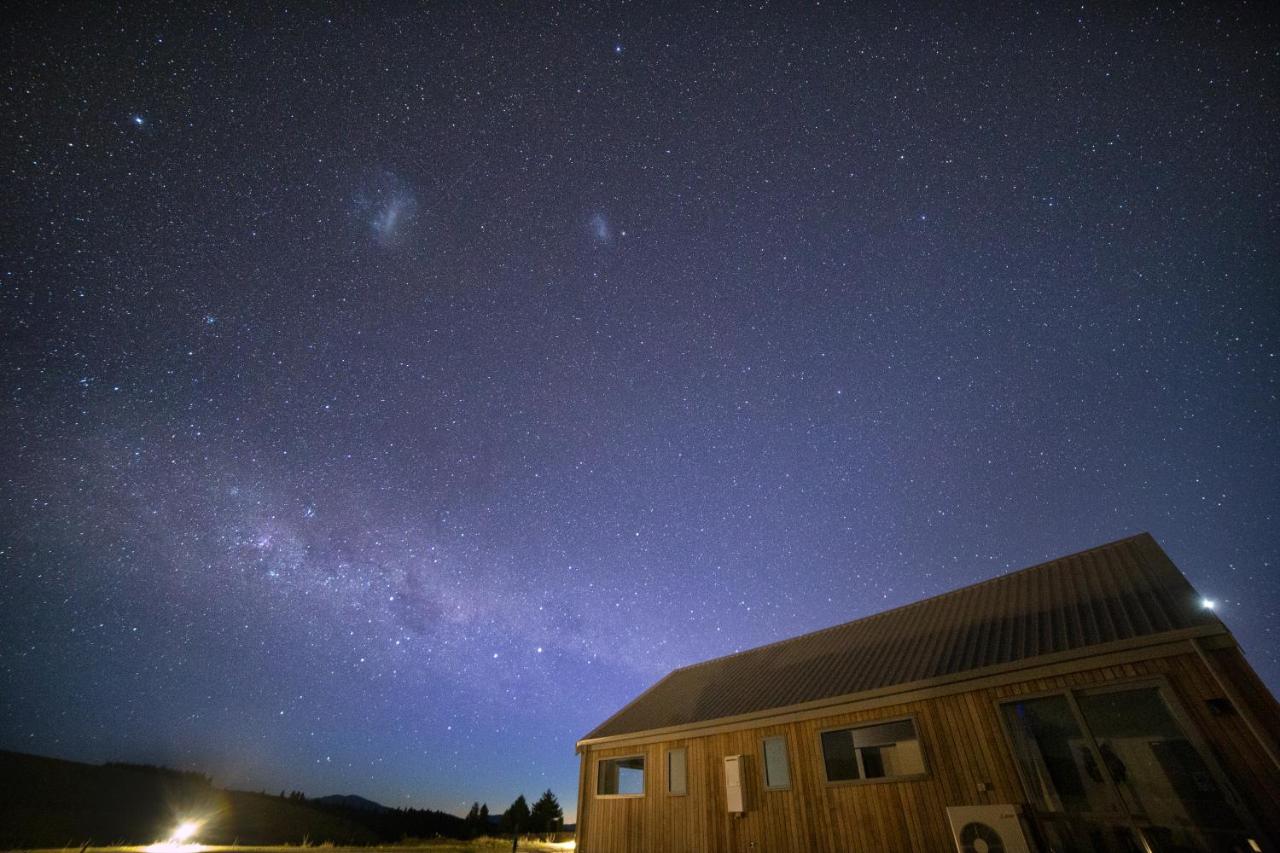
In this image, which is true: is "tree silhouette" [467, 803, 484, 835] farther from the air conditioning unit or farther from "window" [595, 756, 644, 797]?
the air conditioning unit

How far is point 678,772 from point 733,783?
217cm

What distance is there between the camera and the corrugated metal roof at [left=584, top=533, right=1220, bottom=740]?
28.5 ft

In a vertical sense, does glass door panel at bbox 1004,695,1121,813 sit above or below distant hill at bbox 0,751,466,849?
above

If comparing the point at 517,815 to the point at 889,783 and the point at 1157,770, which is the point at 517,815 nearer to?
the point at 889,783

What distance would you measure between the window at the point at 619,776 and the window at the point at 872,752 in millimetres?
6402

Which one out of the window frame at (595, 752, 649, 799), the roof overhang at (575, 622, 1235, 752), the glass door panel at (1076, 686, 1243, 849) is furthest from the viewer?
the window frame at (595, 752, 649, 799)

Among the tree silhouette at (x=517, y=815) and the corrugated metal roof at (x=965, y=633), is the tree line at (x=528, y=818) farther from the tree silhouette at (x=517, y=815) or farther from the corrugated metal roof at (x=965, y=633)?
the corrugated metal roof at (x=965, y=633)

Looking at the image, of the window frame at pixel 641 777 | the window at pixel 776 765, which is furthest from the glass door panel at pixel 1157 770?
the window frame at pixel 641 777

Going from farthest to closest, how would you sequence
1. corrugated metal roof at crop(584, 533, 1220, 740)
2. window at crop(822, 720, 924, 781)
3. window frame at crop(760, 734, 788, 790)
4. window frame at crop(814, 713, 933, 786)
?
1. window frame at crop(760, 734, 788, 790)
2. window at crop(822, 720, 924, 781)
3. window frame at crop(814, 713, 933, 786)
4. corrugated metal roof at crop(584, 533, 1220, 740)

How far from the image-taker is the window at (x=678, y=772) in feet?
42.8

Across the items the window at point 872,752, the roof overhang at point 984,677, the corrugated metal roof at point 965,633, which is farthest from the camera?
the window at point 872,752

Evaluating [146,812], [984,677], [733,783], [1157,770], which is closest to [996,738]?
[984,677]

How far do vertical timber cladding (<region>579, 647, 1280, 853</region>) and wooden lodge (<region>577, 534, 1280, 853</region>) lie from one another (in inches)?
1.0

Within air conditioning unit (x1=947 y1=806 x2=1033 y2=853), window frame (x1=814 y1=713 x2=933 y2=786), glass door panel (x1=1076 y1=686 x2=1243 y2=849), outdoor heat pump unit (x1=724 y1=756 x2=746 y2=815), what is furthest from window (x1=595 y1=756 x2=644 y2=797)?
glass door panel (x1=1076 y1=686 x2=1243 y2=849)
